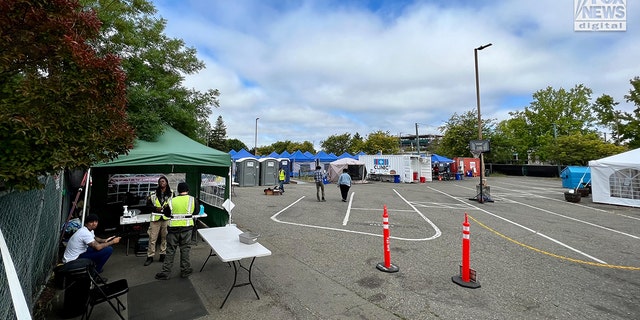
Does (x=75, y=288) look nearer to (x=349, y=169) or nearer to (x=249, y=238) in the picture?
(x=249, y=238)

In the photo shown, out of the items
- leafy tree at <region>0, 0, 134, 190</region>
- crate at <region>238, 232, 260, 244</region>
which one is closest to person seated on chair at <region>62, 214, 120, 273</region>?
crate at <region>238, 232, 260, 244</region>

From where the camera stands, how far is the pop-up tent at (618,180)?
13.0m

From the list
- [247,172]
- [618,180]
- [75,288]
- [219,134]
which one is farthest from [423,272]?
[219,134]

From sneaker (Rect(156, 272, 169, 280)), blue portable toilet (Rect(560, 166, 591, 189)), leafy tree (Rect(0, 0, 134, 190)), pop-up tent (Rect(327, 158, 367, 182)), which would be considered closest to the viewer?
leafy tree (Rect(0, 0, 134, 190))

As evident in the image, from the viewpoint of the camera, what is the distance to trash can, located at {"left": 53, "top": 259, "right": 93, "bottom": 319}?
3.42 metres

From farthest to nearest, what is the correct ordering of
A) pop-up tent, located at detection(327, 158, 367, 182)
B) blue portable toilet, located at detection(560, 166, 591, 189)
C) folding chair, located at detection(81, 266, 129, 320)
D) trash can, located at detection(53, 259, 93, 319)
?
pop-up tent, located at detection(327, 158, 367, 182) < blue portable toilet, located at detection(560, 166, 591, 189) < trash can, located at detection(53, 259, 93, 319) < folding chair, located at detection(81, 266, 129, 320)

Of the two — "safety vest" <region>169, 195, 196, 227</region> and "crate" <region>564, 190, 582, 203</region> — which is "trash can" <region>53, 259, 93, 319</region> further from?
"crate" <region>564, 190, 582, 203</region>

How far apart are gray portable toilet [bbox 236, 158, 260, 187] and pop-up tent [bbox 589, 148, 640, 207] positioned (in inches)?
818

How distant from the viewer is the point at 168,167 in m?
8.13

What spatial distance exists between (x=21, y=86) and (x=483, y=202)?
15.8m

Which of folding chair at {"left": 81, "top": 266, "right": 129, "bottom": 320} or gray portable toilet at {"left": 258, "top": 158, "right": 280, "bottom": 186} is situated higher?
gray portable toilet at {"left": 258, "top": 158, "right": 280, "bottom": 186}

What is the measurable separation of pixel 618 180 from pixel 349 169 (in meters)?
18.3

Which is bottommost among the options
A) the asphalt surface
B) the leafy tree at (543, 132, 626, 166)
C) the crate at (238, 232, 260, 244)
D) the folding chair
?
the asphalt surface

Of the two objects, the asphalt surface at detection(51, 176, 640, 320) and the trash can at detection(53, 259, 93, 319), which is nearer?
the trash can at detection(53, 259, 93, 319)
